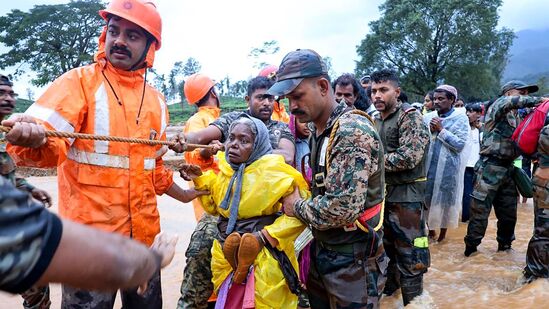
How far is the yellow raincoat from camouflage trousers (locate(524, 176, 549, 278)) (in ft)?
8.93

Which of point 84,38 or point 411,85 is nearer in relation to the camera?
point 411,85

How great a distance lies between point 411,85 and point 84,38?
93.2ft

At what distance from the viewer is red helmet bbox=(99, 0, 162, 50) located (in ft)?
7.89

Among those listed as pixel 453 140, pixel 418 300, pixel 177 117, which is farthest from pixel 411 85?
pixel 418 300

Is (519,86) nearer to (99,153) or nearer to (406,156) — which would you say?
(406,156)

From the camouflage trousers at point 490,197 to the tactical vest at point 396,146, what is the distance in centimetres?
171

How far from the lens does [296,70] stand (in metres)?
2.22

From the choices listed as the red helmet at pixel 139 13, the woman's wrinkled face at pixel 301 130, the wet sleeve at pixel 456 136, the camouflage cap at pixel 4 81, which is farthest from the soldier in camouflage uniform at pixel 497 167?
the camouflage cap at pixel 4 81

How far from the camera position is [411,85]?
30484 mm

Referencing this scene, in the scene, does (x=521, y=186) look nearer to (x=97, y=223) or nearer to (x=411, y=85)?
(x=97, y=223)

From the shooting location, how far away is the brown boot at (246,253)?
239 centimetres

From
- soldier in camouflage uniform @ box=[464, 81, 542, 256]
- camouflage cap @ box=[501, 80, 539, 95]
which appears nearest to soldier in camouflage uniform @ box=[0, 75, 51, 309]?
soldier in camouflage uniform @ box=[464, 81, 542, 256]

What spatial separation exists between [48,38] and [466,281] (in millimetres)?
37735

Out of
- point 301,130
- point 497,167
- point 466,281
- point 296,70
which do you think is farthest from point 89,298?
point 497,167
